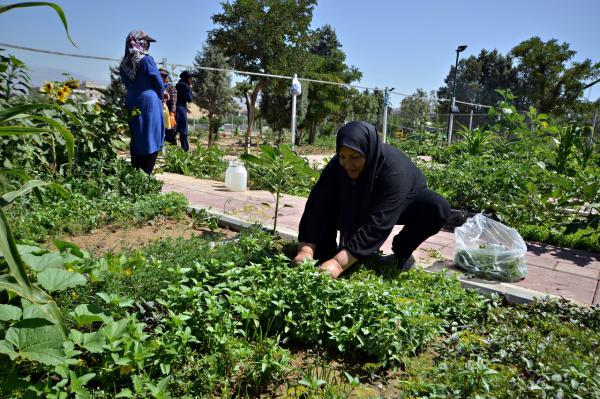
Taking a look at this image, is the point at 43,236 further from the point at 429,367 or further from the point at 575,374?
the point at 575,374

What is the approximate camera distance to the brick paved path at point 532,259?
3254mm

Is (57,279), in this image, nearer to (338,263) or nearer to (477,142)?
(338,263)

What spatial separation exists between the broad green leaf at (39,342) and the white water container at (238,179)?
4.83 meters

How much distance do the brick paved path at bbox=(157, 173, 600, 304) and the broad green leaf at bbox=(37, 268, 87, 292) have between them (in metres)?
1.88

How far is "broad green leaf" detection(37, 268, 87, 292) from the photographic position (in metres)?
1.59

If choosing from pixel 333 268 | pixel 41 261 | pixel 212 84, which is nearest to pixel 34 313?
pixel 41 261

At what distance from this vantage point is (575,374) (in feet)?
5.34

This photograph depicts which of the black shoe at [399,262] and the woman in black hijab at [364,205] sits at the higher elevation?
the woman in black hijab at [364,205]

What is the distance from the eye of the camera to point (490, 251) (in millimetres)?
3256

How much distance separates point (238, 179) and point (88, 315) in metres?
4.66

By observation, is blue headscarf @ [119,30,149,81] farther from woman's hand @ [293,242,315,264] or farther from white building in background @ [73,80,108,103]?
woman's hand @ [293,242,315,264]

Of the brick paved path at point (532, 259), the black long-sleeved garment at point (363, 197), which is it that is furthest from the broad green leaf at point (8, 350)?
the brick paved path at point (532, 259)

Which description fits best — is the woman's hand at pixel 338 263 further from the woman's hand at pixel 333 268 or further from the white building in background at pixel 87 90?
the white building in background at pixel 87 90

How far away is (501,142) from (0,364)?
9.30 metres
